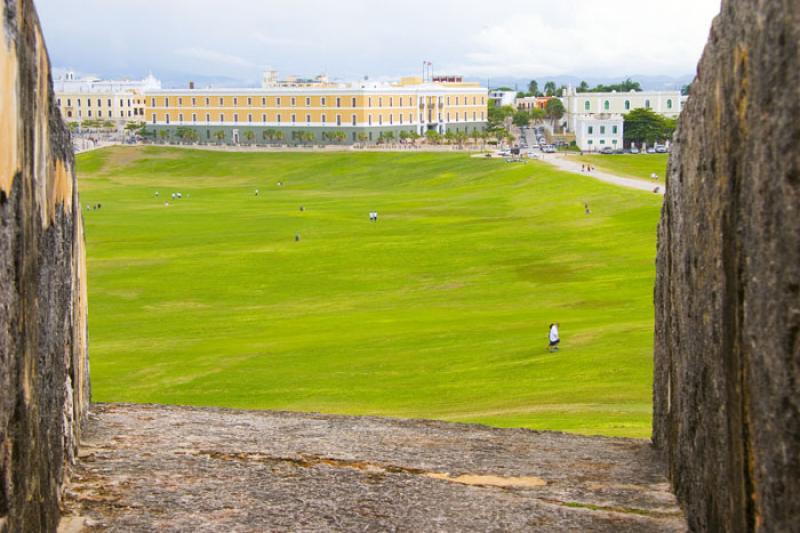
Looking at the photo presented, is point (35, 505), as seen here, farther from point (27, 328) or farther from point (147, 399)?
point (147, 399)

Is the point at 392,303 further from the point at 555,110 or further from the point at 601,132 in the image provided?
the point at 555,110

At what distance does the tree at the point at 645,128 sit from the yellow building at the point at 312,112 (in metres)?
33.9

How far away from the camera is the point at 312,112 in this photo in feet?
564

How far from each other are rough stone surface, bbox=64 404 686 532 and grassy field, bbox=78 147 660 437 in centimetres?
411

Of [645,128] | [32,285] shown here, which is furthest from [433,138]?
[32,285]

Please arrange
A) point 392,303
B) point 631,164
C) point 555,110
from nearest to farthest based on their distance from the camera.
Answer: point 392,303
point 631,164
point 555,110

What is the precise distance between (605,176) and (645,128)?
50060 millimetres

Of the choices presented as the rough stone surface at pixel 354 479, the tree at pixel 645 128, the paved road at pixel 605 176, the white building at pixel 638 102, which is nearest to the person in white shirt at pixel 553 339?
the rough stone surface at pixel 354 479

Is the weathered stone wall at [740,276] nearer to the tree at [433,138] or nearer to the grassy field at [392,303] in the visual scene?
the grassy field at [392,303]

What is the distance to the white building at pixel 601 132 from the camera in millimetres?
153250

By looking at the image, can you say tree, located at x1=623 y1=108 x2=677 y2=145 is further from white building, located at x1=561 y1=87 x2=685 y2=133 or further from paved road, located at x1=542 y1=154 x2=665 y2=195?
paved road, located at x1=542 y1=154 x2=665 y2=195

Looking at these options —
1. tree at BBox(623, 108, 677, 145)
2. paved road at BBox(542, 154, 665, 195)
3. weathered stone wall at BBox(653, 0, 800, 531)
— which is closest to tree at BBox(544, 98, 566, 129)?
tree at BBox(623, 108, 677, 145)

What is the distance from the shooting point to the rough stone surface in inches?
556

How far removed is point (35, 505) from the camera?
1185 centimetres
